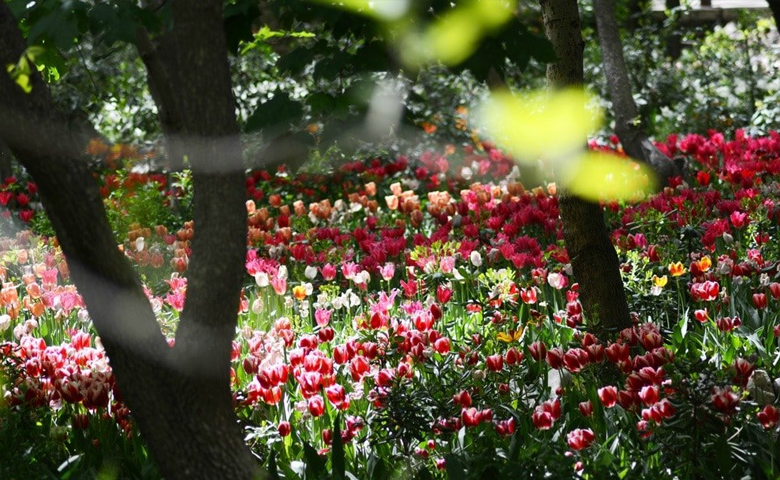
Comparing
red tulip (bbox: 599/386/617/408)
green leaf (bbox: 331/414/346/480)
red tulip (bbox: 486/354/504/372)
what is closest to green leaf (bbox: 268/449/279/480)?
green leaf (bbox: 331/414/346/480)

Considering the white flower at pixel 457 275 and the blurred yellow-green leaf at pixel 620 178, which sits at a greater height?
the blurred yellow-green leaf at pixel 620 178

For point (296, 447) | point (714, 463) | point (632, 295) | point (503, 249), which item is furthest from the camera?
point (503, 249)

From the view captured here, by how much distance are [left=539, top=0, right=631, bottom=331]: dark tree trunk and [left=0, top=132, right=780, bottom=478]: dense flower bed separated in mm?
118

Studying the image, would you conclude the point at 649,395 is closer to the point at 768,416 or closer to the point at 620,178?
the point at 768,416

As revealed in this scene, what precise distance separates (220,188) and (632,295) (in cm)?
242

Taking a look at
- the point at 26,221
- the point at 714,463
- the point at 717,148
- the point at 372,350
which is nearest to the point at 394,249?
the point at 372,350

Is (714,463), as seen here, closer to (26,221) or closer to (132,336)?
(132,336)

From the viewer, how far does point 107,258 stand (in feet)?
8.16

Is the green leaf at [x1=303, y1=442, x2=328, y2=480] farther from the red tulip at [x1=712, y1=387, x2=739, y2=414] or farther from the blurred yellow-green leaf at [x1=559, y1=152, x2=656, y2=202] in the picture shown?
the blurred yellow-green leaf at [x1=559, y1=152, x2=656, y2=202]

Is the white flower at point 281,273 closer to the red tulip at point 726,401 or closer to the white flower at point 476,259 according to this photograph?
the white flower at point 476,259

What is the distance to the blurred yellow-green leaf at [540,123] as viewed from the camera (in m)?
3.74

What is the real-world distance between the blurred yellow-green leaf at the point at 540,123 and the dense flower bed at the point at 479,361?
0.65 m

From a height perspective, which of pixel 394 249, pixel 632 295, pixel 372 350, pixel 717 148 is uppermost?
pixel 717 148

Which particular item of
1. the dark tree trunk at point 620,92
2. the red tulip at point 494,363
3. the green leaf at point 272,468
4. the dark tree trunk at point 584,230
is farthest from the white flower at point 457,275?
the dark tree trunk at point 620,92
